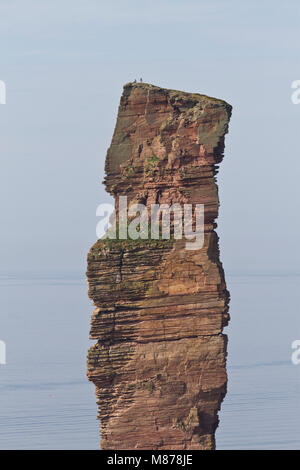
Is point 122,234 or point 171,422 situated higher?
point 122,234

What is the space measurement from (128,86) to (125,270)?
20.7 ft

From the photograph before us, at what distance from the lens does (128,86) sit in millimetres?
74500

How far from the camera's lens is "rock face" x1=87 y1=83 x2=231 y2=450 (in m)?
74.5

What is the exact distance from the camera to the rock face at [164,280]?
74500 mm

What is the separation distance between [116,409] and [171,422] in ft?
6.50

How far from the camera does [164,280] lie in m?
74.7
